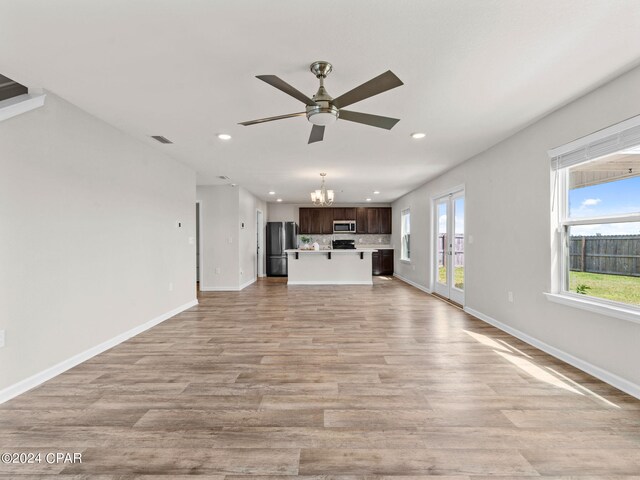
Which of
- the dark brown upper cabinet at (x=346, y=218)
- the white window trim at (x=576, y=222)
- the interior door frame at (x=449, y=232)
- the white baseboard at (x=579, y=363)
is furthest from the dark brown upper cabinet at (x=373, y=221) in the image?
the white window trim at (x=576, y=222)

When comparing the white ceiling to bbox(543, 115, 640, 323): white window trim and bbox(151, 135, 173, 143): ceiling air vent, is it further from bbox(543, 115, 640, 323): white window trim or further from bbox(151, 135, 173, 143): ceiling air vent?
bbox(543, 115, 640, 323): white window trim

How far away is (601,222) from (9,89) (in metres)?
5.19

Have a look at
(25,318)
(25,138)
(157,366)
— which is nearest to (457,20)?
(25,138)

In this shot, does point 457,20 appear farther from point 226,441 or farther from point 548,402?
point 226,441

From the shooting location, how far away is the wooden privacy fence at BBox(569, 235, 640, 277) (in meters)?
2.50

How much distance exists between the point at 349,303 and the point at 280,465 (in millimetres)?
4140

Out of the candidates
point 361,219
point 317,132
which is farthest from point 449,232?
point 361,219

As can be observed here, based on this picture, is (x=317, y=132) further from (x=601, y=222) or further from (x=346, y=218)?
(x=346, y=218)

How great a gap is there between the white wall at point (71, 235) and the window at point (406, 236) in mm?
6080

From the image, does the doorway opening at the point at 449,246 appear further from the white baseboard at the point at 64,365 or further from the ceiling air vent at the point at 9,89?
the ceiling air vent at the point at 9,89

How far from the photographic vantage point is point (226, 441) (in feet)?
5.90

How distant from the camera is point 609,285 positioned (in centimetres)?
268

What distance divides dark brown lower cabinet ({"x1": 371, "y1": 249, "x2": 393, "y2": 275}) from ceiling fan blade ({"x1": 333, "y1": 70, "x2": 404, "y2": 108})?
321 inches

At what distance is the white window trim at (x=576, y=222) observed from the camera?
2.42 meters
